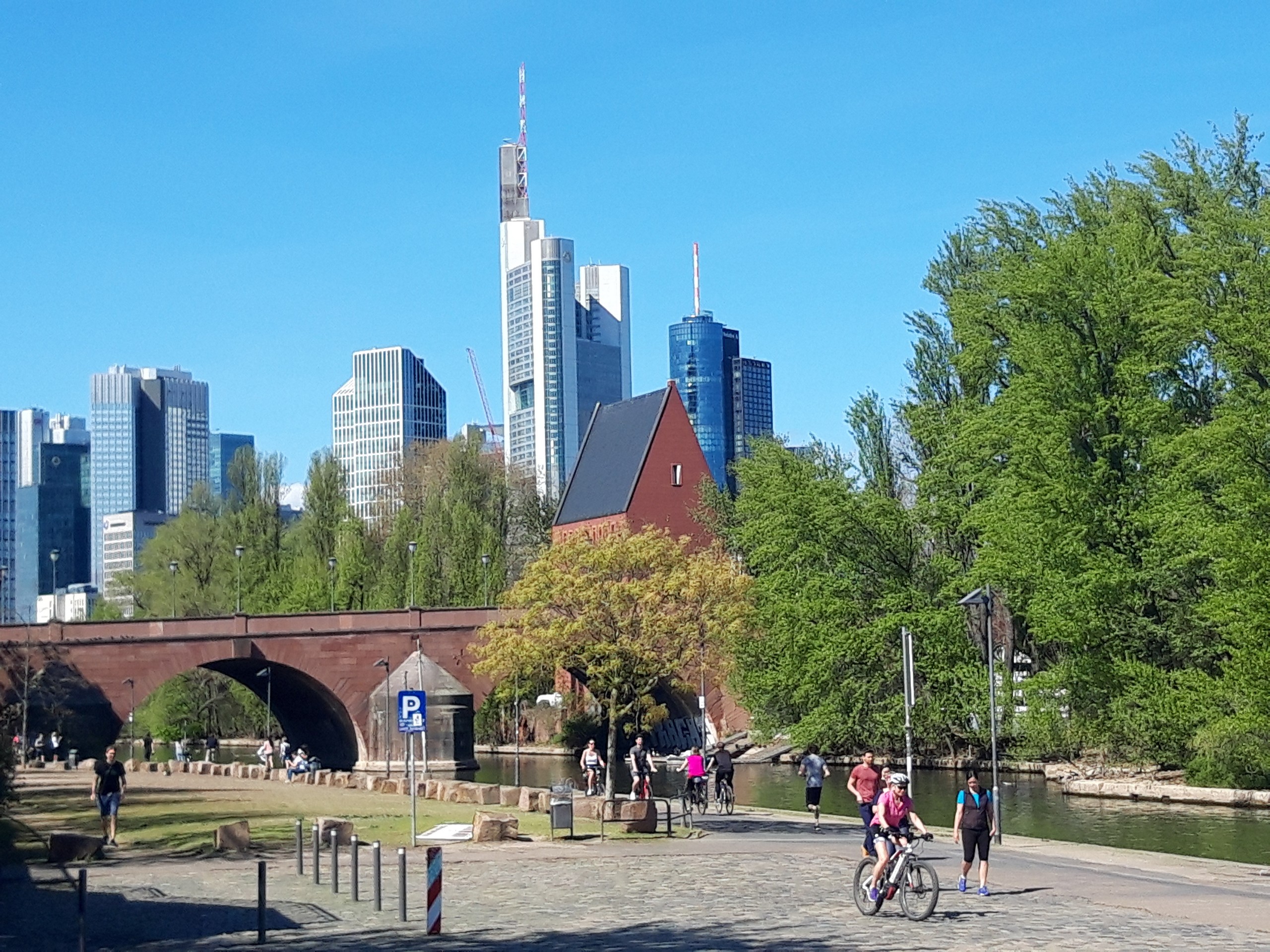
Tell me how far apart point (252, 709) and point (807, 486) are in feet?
171

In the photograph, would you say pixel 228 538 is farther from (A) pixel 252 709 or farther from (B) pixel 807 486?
(B) pixel 807 486

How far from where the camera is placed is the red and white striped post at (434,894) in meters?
20.1

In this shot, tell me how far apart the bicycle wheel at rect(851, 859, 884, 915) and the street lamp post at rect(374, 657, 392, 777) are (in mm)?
56316

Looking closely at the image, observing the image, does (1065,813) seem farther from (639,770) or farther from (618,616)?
(618,616)

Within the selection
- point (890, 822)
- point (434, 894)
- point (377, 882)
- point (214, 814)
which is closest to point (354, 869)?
point (377, 882)

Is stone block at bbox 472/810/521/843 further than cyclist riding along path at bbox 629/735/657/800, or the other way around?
cyclist riding along path at bbox 629/735/657/800

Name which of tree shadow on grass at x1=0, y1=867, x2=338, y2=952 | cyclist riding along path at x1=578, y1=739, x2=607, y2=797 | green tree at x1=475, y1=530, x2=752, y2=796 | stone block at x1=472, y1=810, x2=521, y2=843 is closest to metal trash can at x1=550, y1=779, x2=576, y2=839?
stone block at x1=472, y1=810, x2=521, y2=843

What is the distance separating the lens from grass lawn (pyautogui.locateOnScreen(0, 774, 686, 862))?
1385 inches

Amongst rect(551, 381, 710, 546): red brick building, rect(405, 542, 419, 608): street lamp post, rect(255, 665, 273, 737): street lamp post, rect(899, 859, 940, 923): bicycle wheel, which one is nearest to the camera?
rect(899, 859, 940, 923): bicycle wheel

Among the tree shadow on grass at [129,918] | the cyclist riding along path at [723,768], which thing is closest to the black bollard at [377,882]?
the tree shadow on grass at [129,918]

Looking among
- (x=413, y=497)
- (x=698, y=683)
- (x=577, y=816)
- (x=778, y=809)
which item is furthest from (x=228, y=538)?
(x=577, y=816)

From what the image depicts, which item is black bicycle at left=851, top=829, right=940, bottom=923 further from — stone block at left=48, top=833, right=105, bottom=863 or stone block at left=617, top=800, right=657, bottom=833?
stone block at left=48, top=833, right=105, bottom=863

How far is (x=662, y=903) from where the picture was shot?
23578 mm

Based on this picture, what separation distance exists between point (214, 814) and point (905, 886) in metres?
25.5
